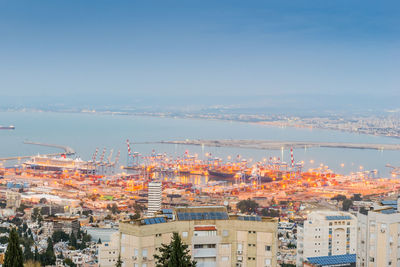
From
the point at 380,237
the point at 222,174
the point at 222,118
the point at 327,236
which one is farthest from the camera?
the point at 222,118

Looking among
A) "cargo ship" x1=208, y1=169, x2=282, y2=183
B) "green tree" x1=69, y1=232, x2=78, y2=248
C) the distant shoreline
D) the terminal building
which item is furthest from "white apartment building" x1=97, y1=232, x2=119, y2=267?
the distant shoreline

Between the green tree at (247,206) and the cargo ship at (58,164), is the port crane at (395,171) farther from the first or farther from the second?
the cargo ship at (58,164)

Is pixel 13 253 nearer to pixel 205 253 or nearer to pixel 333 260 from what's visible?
pixel 205 253

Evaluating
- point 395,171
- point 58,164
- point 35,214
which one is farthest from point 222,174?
point 35,214

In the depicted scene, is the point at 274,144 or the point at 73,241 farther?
the point at 274,144

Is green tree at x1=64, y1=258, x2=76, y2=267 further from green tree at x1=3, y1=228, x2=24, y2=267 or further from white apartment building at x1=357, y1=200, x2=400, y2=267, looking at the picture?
green tree at x1=3, y1=228, x2=24, y2=267

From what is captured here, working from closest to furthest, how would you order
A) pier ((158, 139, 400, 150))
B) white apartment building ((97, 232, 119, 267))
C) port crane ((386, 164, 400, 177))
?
1. white apartment building ((97, 232, 119, 267))
2. port crane ((386, 164, 400, 177))
3. pier ((158, 139, 400, 150))
